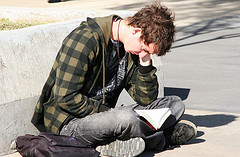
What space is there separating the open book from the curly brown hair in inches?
19.0

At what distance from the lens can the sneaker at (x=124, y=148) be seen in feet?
11.8

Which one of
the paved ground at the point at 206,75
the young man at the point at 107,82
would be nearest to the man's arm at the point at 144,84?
the young man at the point at 107,82

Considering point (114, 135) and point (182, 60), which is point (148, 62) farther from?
point (182, 60)

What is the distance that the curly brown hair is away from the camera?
3414 millimetres

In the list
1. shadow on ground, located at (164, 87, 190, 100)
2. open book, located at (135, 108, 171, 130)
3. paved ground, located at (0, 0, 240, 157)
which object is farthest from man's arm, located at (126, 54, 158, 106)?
shadow on ground, located at (164, 87, 190, 100)

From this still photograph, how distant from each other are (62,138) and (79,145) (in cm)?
13

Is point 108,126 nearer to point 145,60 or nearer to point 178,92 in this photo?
point 145,60

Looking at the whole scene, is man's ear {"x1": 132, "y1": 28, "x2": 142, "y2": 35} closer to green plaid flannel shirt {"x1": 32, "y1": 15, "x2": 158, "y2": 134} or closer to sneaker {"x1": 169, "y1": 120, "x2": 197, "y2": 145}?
green plaid flannel shirt {"x1": 32, "y1": 15, "x2": 158, "y2": 134}

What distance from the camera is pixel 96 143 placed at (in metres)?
3.69

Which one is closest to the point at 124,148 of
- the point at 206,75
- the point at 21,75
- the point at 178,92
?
the point at 21,75

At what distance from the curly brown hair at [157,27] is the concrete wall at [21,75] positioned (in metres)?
0.98

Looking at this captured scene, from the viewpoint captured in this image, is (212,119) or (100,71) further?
(212,119)

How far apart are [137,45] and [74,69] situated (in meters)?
0.46

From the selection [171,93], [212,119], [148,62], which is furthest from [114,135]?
[171,93]
